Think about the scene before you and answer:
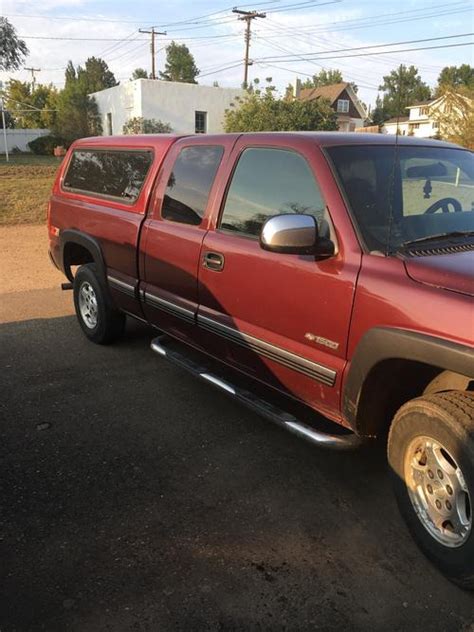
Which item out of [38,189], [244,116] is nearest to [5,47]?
[244,116]

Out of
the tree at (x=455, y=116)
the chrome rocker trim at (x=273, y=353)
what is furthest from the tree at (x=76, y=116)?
the chrome rocker trim at (x=273, y=353)

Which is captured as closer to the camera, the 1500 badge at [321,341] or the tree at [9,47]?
the 1500 badge at [321,341]

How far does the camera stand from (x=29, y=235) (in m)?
12.2

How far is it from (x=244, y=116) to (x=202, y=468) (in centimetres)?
2876

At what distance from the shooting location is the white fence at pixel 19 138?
43.6m

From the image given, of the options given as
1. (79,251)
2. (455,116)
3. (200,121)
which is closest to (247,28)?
(200,121)

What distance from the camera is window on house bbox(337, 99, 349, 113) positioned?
5631cm

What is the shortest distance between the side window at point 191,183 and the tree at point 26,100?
59402 millimetres

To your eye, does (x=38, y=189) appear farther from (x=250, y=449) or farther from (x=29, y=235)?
(x=250, y=449)

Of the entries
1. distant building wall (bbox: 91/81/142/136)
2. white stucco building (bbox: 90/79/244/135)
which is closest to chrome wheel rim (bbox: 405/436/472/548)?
white stucco building (bbox: 90/79/244/135)

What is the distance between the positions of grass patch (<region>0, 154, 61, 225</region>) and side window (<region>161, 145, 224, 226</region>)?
1093 centimetres

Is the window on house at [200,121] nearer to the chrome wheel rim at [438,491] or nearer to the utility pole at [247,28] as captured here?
the utility pole at [247,28]

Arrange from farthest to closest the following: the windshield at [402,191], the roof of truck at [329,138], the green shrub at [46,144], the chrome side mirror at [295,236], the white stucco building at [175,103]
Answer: the green shrub at [46,144] < the white stucco building at [175,103] < the roof of truck at [329,138] < the windshield at [402,191] < the chrome side mirror at [295,236]

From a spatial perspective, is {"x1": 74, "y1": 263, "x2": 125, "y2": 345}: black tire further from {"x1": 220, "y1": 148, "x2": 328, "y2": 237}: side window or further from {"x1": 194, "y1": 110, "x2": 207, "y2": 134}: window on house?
{"x1": 194, "y1": 110, "x2": 207, "y2": 134}: window on house
